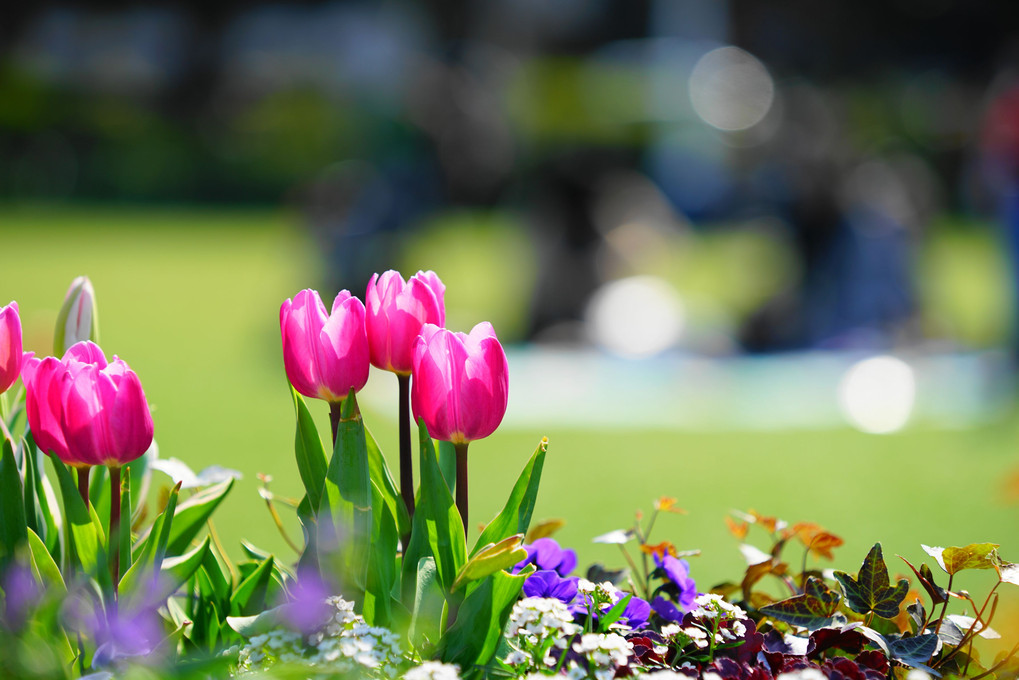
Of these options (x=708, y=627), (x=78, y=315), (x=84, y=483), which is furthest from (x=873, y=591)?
(x=78, y=315)

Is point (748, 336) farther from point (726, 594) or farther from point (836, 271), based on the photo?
point (726, 594)

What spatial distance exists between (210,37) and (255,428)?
20.9 meters

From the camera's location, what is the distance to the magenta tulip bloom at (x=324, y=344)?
1075 mm

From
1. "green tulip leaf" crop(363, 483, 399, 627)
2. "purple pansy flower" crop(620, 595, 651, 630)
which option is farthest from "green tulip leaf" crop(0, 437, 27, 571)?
"purple pansy flower" crop(620, 595, 651, 630)

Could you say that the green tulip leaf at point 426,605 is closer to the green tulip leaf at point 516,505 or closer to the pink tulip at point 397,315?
the green tulip leaf at point 516,505

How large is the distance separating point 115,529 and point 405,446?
0.30m

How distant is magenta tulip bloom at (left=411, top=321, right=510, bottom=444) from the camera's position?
1.04 m

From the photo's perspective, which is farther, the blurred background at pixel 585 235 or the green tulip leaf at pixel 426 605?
the blurred background at pixel 585 235

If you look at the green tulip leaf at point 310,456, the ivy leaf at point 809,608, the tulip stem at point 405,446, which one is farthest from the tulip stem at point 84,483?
the ivy leaf at point 809,608

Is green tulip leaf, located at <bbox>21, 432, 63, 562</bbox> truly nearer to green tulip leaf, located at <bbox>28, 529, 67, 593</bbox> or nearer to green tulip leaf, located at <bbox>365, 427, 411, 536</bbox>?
green tulip leaf, located at <bbox>28, 529, 67, 593</bbox>

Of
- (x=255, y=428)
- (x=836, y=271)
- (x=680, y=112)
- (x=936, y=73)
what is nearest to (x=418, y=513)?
(x=255, y=428)

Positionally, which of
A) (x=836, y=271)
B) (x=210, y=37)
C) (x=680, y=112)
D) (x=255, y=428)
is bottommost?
(x=255, y=428)

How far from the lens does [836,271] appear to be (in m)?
6.78

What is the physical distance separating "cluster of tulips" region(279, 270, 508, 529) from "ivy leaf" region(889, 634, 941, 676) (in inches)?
17.3
